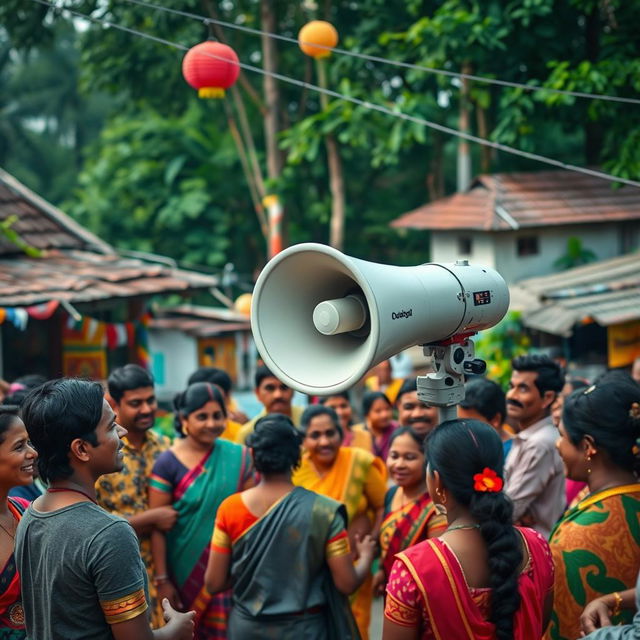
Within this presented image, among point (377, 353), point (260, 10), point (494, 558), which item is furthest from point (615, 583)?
point (260, 10)

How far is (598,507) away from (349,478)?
6.24 ft

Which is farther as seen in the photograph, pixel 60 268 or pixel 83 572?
pixel 60 268

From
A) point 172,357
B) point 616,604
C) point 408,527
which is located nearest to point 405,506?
point 408,527

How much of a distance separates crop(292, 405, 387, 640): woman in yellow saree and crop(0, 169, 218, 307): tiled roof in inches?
206

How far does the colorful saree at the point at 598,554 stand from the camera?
10.4ft

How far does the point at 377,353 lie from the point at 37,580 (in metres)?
1.15

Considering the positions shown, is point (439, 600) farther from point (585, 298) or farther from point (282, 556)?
point (585, 298)

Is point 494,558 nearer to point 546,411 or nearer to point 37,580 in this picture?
point 37,580

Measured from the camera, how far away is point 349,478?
16.2ft

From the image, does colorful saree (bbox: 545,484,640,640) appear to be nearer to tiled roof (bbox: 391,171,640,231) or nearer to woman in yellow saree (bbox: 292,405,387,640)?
woman in yellow saree (bbox: 292,405,387,640)

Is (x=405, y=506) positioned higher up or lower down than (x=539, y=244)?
lower down

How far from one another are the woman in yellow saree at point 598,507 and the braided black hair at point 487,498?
52cm

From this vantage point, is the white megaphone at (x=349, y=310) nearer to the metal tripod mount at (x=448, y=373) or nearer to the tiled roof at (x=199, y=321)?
the metal tripod mount at (x=448, y=373)

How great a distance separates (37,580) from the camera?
2.68m
